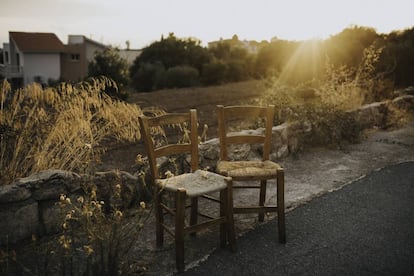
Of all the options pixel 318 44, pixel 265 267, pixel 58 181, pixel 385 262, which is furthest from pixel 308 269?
pixel 318 44

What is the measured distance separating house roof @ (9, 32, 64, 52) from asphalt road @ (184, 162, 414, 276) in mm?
29762

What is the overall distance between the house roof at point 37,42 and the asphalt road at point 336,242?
29.8m

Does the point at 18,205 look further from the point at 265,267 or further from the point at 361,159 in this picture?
the point at 361,159

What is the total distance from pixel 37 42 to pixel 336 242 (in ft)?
105

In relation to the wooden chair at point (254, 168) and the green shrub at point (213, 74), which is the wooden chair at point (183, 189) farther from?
the green shrub at point (213, 74)

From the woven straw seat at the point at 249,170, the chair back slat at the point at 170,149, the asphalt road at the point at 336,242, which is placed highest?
the chair back slat at the point at 170,149

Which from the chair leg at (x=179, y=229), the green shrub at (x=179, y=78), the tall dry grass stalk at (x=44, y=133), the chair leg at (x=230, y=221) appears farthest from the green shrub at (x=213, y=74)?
the chair leg at (x=179, y=229)

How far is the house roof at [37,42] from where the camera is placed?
3028cm

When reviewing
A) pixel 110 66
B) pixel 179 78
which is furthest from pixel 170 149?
pixel 179 78

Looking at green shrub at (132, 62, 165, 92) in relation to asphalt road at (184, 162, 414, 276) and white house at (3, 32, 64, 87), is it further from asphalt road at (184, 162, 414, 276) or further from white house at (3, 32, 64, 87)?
asphalt road at (184, 162, 414, 276)

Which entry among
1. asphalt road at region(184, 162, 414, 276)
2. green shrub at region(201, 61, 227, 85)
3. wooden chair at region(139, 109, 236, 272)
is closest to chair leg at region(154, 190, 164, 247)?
wooden chair at region(139, 109, 236, 272)

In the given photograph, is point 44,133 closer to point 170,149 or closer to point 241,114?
point 170,149

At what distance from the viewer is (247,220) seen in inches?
170

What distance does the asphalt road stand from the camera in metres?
3.31
